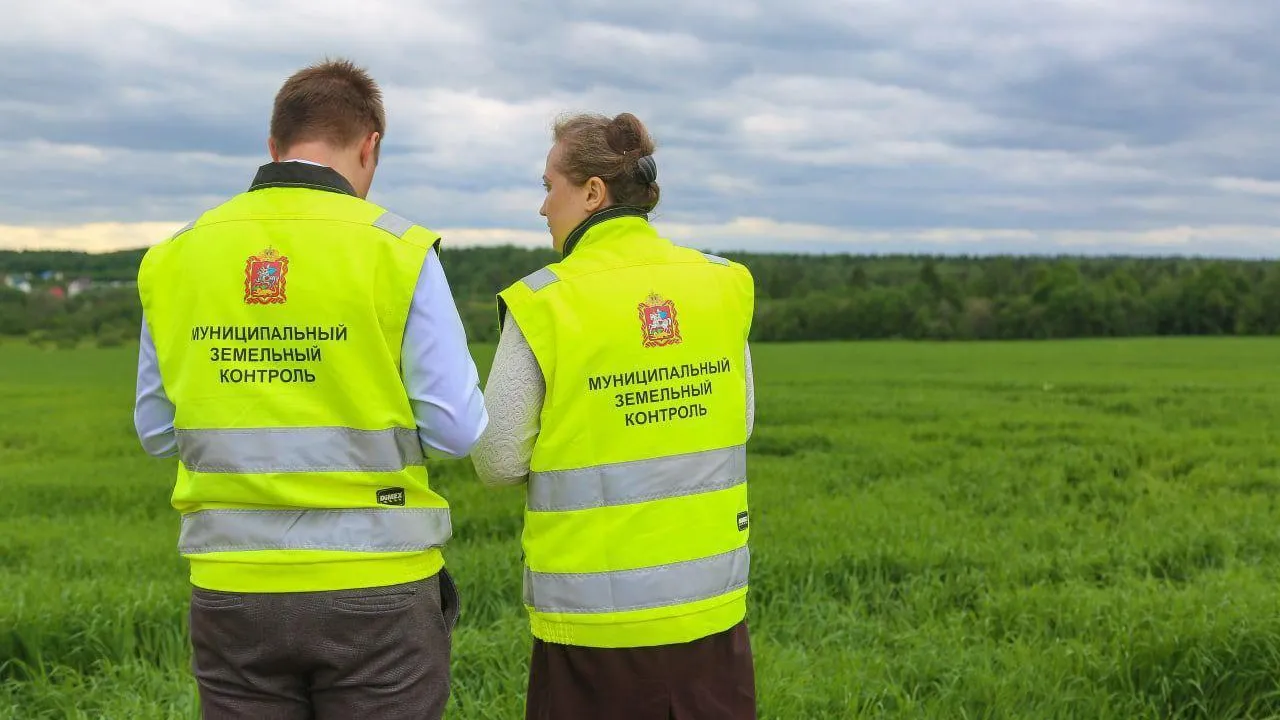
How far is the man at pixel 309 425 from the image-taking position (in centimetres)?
232

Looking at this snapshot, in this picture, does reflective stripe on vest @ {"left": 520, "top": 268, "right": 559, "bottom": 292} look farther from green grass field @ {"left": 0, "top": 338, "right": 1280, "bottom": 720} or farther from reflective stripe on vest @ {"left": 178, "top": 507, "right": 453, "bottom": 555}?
green grass field @ {"left": 0, "top": 338, "right": 1280, "bottom": 720}

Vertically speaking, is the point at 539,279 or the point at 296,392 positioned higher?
the point at 539,279

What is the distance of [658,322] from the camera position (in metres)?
2.60

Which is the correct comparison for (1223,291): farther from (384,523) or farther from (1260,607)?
(384,523)

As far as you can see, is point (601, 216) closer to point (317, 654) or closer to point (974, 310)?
point (317, 654)

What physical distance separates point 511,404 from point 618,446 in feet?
0.92

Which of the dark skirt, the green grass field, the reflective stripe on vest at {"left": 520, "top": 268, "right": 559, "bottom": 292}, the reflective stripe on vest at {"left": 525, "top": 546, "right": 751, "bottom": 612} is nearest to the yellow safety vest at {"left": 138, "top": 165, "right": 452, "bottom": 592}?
the reflective stripe on vest at {"left": 520, "top": 268, "right": 559, "bottom": 292}

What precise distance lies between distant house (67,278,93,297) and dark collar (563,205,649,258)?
205 feet

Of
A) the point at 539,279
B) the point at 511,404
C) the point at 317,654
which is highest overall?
the point at 539,279

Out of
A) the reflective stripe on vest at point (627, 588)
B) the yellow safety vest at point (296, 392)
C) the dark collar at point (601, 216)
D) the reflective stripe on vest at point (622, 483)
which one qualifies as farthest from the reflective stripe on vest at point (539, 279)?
the reflective stripe on vest at point (627, 588)

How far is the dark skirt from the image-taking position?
2.60m

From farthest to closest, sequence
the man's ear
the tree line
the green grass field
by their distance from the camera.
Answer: the tree line
the green grass field
the man's ear

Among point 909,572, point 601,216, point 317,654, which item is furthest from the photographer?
point 909,572

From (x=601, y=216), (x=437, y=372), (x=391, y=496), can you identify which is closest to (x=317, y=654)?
(x=391, y=496)
